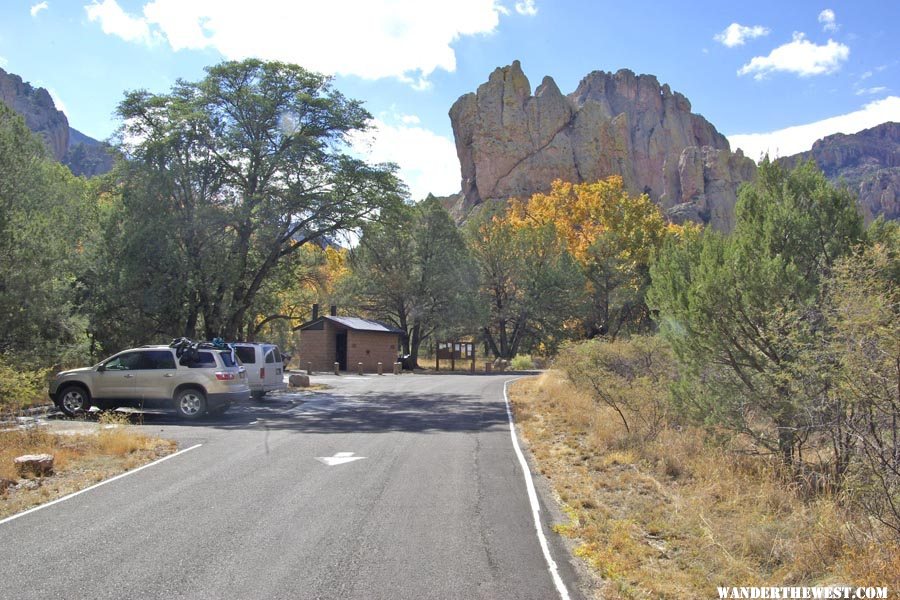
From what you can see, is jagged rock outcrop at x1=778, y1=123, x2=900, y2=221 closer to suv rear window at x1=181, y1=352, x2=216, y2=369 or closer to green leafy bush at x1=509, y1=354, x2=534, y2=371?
green leafy bush at x1=509, y1=354, x2=534, y2=371

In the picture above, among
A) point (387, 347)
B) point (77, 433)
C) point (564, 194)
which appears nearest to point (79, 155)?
point (564, 194)

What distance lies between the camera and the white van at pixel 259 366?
21125mm

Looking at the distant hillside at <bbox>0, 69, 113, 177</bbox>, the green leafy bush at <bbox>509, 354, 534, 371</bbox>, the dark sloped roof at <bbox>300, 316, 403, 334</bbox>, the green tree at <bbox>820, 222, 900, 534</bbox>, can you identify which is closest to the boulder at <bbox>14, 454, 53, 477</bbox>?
the green tree at <bbox>820, 222, 900, 534</bbox>

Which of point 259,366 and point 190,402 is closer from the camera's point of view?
point 190,402

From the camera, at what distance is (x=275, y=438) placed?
13445 mm

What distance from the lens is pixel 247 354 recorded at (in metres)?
21.3

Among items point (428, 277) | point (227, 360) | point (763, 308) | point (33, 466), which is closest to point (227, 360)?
point (227, 360)

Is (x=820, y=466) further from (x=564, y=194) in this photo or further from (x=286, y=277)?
(x=564, y=194)

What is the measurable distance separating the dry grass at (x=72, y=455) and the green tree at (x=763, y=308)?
8954 millimetres

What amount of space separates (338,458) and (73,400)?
9.40 metres

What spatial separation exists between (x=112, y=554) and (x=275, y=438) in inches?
296

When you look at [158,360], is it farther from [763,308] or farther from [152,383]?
[763,308]

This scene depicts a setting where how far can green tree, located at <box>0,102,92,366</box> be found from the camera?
18250 mm

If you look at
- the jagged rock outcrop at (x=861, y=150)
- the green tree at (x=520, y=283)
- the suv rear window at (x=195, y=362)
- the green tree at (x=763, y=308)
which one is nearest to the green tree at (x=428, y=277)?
the green tree at (x=520, y=283)
